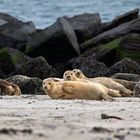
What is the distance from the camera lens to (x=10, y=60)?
20031mm

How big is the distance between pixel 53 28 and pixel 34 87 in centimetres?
723

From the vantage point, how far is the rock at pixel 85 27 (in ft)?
78.0

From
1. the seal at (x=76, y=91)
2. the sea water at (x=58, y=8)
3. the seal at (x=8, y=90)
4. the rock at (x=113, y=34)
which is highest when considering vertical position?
the sea water at (x=58, y=8)

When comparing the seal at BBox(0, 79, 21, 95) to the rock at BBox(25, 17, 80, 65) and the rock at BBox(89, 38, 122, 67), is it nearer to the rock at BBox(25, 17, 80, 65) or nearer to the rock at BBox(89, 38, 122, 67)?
the rock at BBox(89, 38, 122, 67)

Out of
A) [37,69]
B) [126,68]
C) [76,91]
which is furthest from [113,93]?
[37,69]

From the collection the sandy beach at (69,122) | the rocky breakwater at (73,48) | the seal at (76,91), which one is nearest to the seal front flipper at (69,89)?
the seal at (76,91)

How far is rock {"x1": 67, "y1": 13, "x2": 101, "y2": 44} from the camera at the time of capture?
23.8m

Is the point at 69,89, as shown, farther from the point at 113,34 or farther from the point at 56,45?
the point at 113,34

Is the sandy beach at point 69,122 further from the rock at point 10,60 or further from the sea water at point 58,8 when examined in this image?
the sea water at point 58,8

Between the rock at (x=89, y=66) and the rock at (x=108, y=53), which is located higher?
the rock at (x=108, y=53)

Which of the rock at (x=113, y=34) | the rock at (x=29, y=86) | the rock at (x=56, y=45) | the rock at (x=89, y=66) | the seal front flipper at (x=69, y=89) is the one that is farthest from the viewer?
the rock at (x=113, y=34)

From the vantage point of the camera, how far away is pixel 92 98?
10.0 m

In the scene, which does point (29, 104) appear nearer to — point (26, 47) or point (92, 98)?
point (92, 98)

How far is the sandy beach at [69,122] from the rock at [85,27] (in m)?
14.7
